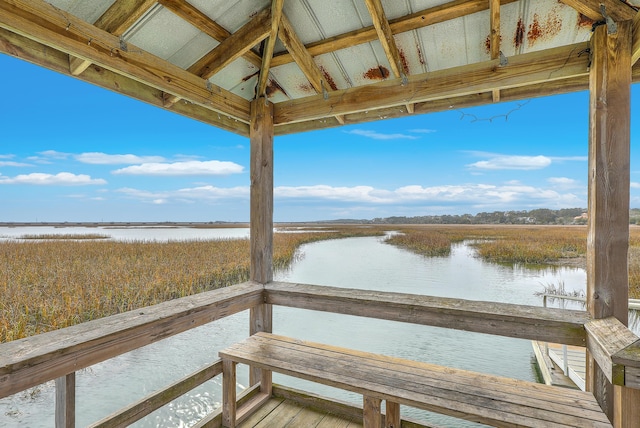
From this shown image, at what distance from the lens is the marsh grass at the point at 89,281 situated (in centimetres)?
478

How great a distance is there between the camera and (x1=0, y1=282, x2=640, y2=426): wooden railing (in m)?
1.21

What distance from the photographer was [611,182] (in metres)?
1.66

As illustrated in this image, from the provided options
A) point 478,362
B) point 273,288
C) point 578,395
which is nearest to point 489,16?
point 578,395

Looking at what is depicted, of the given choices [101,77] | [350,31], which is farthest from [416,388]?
[101,77]

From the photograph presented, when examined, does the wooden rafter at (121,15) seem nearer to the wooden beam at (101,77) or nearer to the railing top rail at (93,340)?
the wooden beam at (101,77)

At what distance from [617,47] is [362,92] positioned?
1473 mm

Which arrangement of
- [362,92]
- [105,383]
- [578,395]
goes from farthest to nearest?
[105,383]
[362,92]
[578,395]

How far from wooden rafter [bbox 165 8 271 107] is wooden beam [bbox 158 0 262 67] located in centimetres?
5

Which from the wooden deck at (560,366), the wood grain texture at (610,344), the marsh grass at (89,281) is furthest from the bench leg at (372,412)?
the marsh grass at (89,281)

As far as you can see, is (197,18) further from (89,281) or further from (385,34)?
(89,281)

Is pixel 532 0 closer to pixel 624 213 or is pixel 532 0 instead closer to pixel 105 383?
pixel 624 213

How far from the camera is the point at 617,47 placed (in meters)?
1.67

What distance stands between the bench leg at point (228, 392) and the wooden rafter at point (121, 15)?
1.99m

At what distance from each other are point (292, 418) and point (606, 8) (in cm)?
308
